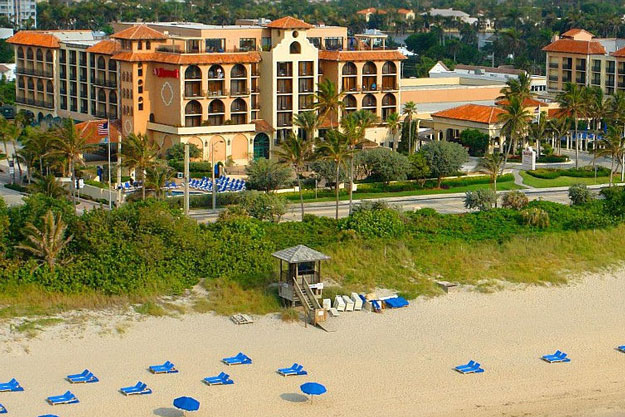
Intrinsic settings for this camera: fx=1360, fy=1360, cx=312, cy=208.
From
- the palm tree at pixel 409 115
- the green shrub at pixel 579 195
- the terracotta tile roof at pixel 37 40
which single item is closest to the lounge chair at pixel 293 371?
the green shrub at pixel 579 195

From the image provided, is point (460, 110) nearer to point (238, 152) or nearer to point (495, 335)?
point (238, 152)

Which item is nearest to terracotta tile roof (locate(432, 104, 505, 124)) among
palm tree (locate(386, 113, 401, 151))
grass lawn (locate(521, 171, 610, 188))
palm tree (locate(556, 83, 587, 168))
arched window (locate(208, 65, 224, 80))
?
palm tree (locate(386, 113, 401, 151))

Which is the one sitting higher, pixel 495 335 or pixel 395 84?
pixel 395 84

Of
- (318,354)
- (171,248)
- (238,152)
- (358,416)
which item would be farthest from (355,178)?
(358,416)

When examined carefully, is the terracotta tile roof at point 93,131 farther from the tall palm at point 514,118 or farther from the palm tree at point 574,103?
the palm tree at point 574,103

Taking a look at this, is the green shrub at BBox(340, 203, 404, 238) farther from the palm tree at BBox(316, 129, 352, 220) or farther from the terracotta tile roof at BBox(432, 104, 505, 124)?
the terracotta tile roof at BBox(432, 104, 505, 124)
